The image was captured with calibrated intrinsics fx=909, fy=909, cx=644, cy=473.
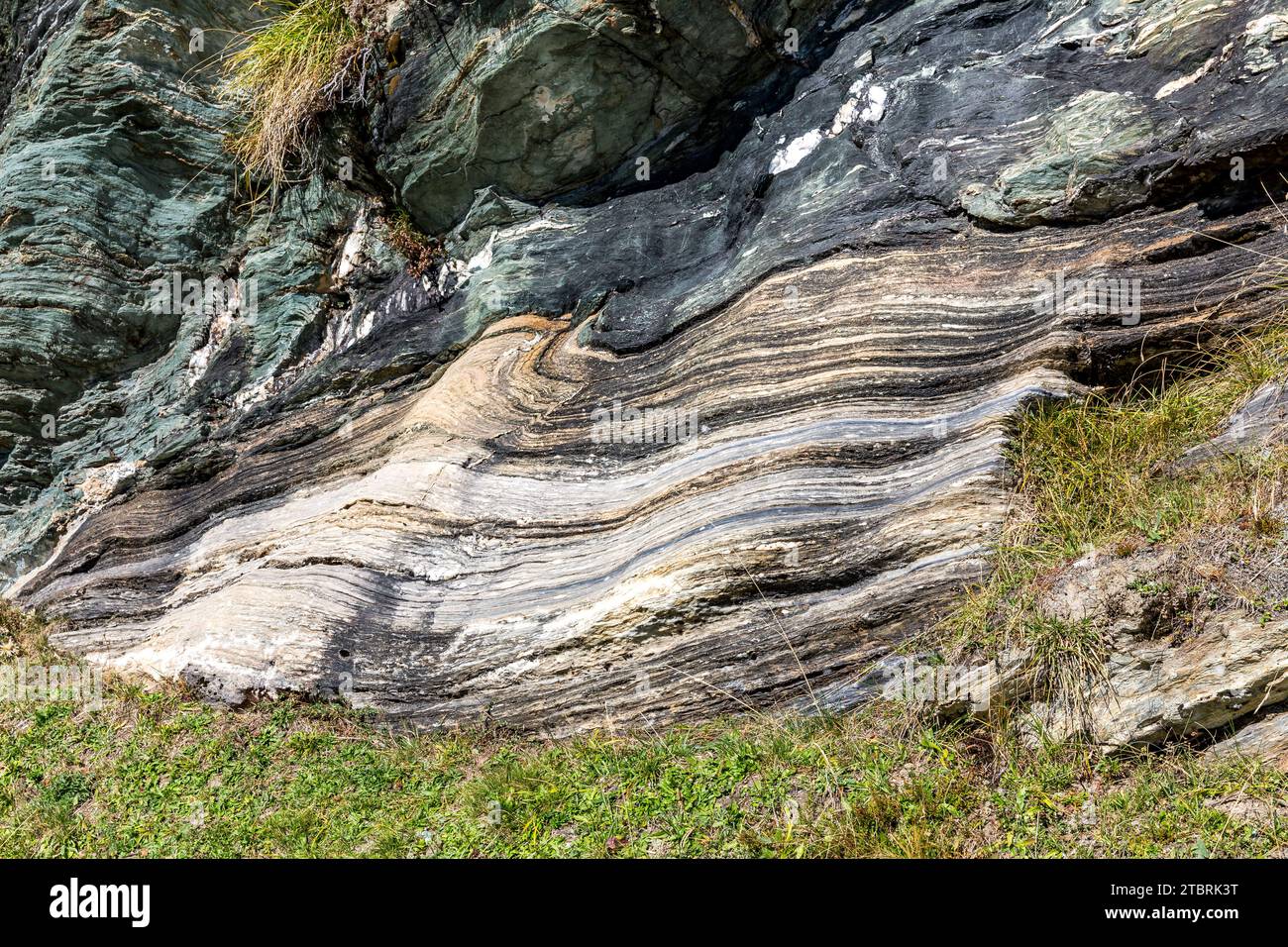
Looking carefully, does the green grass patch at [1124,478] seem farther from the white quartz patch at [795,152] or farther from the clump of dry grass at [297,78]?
the clump of dry grass at [297,78]

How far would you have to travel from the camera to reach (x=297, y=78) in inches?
372

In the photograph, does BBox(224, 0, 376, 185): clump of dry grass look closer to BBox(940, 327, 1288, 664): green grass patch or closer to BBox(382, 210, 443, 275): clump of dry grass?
BBox(382, 210, 443, 275): clump of dry grass

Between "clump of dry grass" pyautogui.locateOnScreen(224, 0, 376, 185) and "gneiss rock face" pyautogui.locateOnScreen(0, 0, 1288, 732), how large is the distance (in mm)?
358

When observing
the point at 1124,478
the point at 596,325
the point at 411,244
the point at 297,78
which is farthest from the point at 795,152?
the point at 297,78

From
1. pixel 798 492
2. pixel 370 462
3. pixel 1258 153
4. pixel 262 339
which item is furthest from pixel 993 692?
pixel 262 339

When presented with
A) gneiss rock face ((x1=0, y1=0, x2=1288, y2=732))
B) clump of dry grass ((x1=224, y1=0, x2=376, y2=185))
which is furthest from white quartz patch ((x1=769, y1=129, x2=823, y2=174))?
clump of dry grass ((x1=224, y1=0, x2=376, y2=185))

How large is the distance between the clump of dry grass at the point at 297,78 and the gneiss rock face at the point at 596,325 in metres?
0.36

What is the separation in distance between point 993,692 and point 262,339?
7.74 meters

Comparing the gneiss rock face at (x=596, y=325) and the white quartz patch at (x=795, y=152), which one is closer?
the gneiss rock face at (x=596, y=325)

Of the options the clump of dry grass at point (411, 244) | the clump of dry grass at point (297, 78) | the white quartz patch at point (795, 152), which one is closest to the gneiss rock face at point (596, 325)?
the white quartz patch at point (795, 152)

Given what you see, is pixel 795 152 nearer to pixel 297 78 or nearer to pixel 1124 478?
pixel 1124 478

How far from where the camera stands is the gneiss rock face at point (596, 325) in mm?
6238

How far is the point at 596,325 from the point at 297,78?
4.48m

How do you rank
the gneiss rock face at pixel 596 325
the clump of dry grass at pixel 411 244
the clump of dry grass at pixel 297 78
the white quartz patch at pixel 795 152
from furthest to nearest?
the clump of dry grass at pixel 297 78
the clump of dry grass at pixel 411 244
the white quartz patch at pixel 795 152
the gneiss rock face at pixel 596 325
